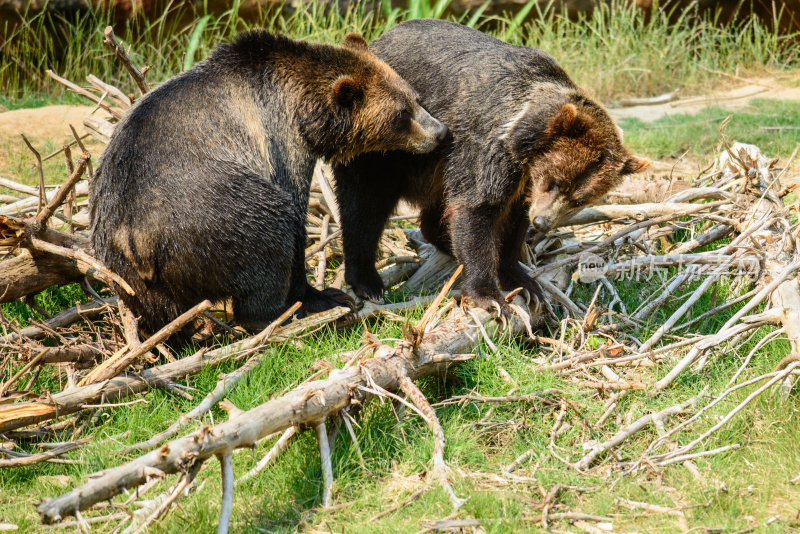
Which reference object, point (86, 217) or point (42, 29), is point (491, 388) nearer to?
point (86, 217)

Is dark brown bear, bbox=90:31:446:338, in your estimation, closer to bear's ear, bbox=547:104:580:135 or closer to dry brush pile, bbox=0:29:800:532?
dry brush pile, bbox=0:29:800:532

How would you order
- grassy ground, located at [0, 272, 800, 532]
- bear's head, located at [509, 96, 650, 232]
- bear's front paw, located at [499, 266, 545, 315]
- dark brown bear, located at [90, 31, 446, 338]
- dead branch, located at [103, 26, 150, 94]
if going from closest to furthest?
grassy ground, located at [0, 272, 800, 532], dark brown bear, located at [90, 31, 446, 338], bear's head, located at [509, 96, 650, 232], dead branch, located at [103, 26, 150, 94], bear's front paw, located at [499, 266, 545, 315]

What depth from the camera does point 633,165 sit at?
5086 mm

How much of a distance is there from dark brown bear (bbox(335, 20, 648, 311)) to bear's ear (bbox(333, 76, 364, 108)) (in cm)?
52

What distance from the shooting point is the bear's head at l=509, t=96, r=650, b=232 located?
192 inches

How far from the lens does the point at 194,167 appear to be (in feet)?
15.0

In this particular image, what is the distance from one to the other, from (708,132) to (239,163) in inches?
239

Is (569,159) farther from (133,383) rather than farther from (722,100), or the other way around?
(722,100)

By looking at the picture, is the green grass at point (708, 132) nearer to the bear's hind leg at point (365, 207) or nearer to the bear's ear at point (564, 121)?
the bear's ear at point (564, 121)

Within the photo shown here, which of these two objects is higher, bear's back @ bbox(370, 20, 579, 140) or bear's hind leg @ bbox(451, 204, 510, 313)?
bear's back @ bbox(370, 20, 579, 140)

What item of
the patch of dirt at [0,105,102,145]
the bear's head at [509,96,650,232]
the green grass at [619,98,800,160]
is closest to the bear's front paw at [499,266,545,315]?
the bear's head at [509,96,650,232]

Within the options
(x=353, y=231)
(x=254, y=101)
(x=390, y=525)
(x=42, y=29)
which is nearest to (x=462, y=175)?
(x=353, y=231)

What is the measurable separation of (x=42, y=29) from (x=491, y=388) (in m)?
9.26

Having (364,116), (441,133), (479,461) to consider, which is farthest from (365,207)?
(479,461)
